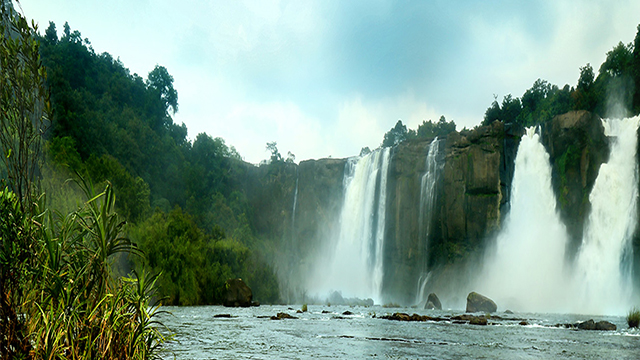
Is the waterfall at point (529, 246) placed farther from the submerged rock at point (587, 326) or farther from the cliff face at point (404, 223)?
the submerged rock at point (587, 326)

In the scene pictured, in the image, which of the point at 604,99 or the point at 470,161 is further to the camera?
the point at 604,99

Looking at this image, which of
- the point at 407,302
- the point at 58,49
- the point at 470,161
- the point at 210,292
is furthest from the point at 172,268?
the point at 58,49

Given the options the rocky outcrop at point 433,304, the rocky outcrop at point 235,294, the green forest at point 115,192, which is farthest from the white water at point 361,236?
the rocky outcrop at point 235,294

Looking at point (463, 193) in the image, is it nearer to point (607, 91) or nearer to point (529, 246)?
point (529, 246)

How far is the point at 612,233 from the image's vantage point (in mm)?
43375

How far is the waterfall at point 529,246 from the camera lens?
156 feet

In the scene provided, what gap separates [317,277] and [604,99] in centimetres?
3947

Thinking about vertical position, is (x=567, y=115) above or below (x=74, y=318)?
above

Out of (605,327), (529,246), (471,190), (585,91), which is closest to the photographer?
(605,327)

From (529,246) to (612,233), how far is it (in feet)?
27.7

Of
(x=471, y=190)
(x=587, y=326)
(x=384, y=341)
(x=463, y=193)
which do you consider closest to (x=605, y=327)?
(x=587, y=326)

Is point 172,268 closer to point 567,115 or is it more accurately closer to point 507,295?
point 507,295

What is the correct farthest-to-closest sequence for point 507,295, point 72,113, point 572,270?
point 72,113 → point 507,295 → point 572,270

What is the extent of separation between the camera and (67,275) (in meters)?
7.58
